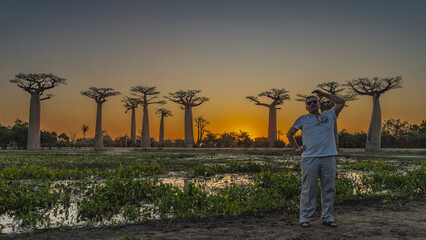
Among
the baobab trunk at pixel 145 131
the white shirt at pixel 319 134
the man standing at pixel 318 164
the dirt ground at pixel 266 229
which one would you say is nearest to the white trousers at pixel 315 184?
the man standing at pixel 318 164

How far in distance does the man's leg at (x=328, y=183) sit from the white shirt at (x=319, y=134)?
0.42 ft

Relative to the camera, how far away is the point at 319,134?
4953mm

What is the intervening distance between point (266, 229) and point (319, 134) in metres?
1.61

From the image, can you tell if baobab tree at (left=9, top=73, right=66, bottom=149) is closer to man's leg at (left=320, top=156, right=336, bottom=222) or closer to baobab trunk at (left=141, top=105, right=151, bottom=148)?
baobab trunk at (left=141, top=105, right=151, bottom=148)

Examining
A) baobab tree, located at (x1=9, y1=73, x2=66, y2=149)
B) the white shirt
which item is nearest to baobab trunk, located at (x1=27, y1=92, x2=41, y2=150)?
baobab tree, located at (x1=9, y1=73, x2=66, y2=149)

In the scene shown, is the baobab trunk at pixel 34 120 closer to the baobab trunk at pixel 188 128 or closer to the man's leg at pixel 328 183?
the baobab trunk at pixel 188 128

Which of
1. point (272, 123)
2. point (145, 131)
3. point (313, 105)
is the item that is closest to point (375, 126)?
point (272, 123)

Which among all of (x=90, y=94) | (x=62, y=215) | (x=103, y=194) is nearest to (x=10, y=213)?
(x=62, y=215)

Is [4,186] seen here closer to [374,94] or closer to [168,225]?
[168,225]

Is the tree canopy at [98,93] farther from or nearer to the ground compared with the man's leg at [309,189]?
farther from the ground

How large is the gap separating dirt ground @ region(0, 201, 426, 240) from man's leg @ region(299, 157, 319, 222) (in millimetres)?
200

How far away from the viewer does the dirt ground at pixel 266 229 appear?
4.45 meters

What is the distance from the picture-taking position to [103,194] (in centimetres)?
675

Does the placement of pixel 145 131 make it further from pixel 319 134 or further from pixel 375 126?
pixel 319 134
